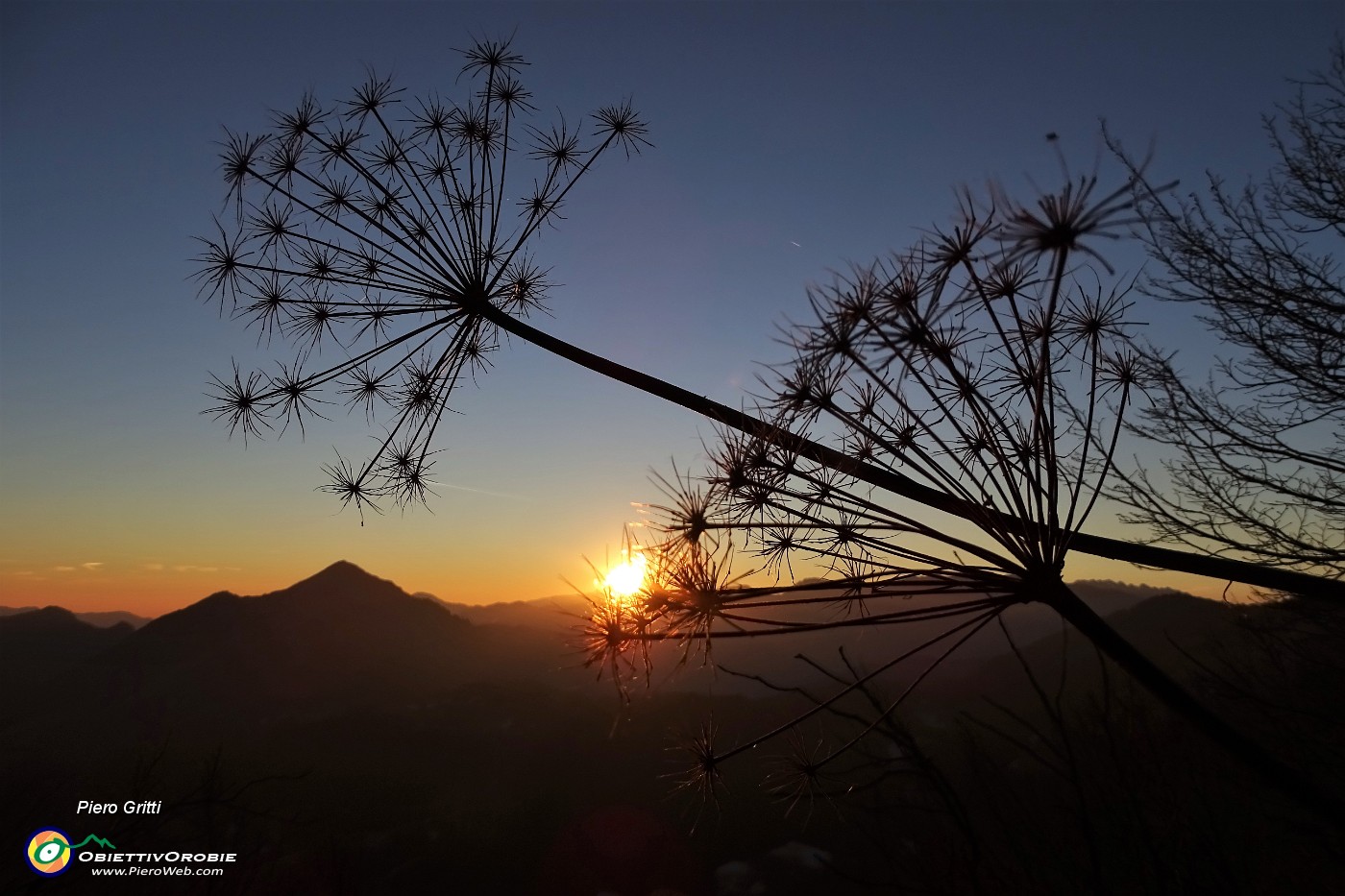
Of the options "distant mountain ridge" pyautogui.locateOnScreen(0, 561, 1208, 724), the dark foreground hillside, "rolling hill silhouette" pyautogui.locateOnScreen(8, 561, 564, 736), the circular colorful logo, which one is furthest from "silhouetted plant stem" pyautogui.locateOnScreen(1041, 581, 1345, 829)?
"rolling hill silhouette" pyautogui.locateOnScreen(8, 561, 564, 736)

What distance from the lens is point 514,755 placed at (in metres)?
92.6

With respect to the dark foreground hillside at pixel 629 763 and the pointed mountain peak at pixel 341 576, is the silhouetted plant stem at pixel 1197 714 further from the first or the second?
the pointed mountain peak at pixel 341 576

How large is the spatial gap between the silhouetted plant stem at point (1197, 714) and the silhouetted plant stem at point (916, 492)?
1.44ft

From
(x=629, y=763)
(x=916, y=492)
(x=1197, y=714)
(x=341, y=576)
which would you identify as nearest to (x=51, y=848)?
(x=916, y=492)

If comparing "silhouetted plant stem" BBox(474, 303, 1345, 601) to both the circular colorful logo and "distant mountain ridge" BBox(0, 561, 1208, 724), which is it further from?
"distant mountain ridge" BBox(0, 561, 1208, 724)

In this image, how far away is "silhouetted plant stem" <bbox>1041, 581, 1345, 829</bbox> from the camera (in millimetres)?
2277

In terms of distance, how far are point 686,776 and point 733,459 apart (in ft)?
6.91

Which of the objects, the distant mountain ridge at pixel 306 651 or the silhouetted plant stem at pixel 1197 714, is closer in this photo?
the silhouetted plant stem at pixel 1197 714

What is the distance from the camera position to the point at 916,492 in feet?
10.3

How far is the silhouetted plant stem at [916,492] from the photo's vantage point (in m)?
2.84

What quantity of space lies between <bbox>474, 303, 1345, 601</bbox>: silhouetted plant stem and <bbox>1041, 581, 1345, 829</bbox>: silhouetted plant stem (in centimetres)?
44

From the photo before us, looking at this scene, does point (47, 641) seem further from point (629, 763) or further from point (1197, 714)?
point (1197, 714)

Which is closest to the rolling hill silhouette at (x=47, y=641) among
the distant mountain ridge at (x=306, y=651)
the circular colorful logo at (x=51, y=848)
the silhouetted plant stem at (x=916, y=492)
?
the distant mountain ridge at (x=306, y=651)

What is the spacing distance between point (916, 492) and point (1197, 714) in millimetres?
1361
